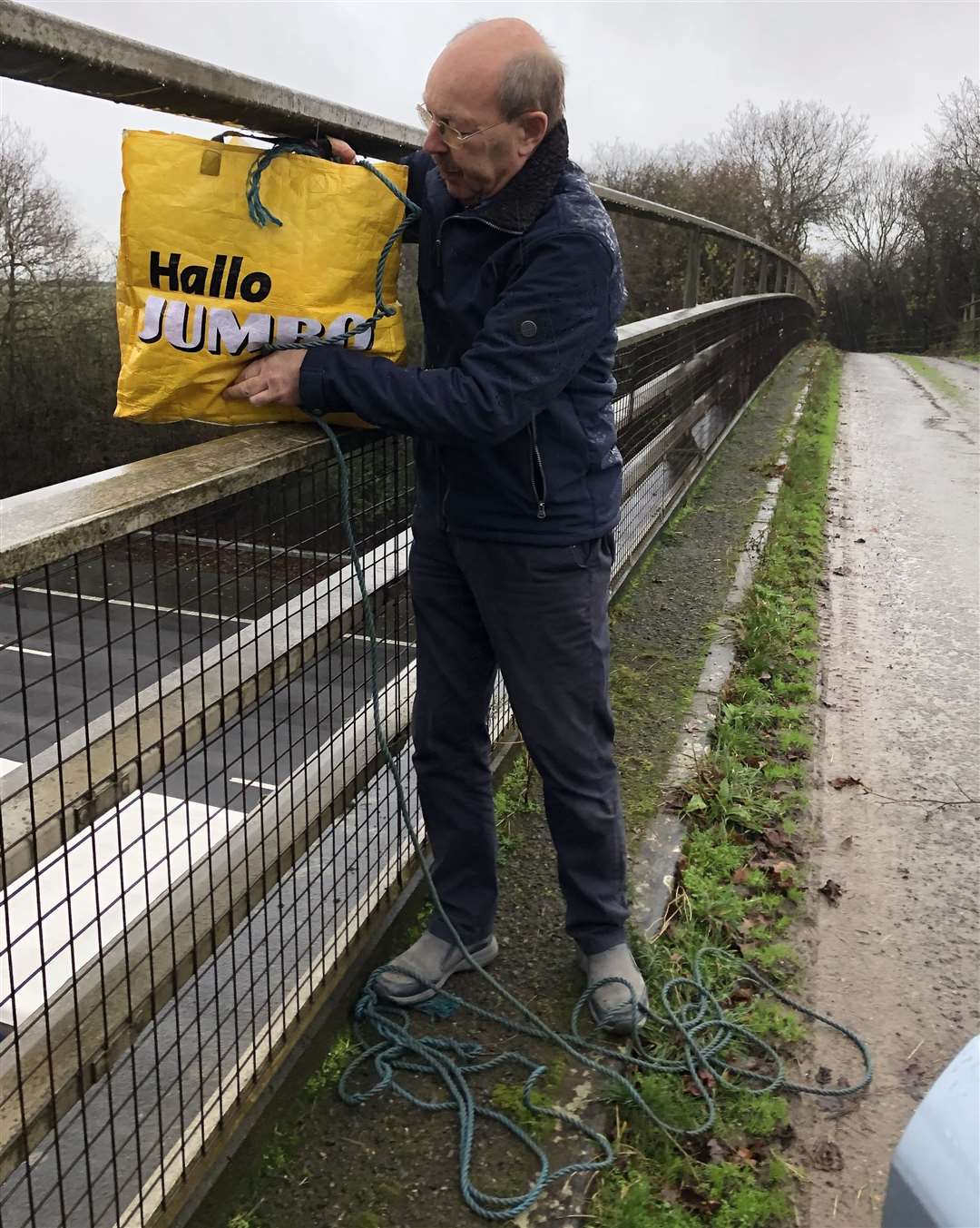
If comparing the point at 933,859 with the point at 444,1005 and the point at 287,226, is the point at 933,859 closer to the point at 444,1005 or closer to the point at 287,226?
the point at 444,1005

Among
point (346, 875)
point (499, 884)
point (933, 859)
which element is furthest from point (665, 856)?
point (346, 875)

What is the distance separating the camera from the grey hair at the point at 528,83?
7.65 ft

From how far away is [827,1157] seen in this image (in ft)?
8.33

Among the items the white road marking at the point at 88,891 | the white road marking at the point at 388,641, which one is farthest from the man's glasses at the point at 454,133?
the white road marking at the point at 88,891

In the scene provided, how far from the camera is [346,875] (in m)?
2.90

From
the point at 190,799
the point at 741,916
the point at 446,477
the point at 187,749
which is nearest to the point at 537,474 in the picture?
the point at 446,477

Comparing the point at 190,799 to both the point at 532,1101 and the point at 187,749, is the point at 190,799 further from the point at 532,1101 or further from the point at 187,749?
the point at 532,1101

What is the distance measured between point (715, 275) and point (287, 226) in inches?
626

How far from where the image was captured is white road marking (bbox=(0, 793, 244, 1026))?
1.78 meters

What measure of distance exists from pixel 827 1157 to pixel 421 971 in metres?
1.02

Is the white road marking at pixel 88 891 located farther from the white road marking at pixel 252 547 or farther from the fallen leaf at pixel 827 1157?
the fallen leaf at pixel 827 1157

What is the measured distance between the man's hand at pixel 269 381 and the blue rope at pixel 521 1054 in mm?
61

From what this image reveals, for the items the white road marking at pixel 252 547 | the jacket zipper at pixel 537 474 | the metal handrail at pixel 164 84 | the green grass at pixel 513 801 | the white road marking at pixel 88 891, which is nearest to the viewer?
the metal handrail at pixel 164 84

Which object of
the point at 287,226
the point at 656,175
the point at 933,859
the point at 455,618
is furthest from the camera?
the point at 656,175
